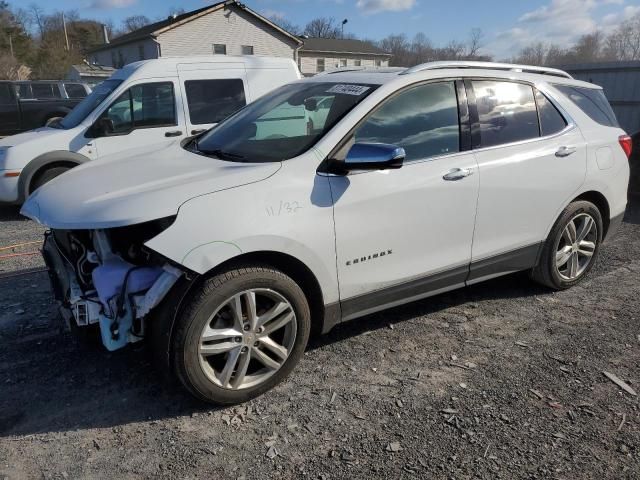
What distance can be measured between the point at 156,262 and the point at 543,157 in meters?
2.84

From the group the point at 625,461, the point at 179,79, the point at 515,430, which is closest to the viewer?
the point at 625,461

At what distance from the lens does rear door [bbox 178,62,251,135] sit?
287 inches

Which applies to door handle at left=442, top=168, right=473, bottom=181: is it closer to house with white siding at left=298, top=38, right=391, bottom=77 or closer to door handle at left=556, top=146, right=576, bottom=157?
→ door handle at left=556, top=146, right=576, bottom=157

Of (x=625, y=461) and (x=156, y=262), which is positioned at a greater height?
(x=156, y=262)

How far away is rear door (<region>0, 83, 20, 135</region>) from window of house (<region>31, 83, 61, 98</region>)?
120 centimetres

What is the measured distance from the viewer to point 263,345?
2.89m

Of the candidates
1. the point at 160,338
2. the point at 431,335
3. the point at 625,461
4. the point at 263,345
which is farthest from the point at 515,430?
the point at 160,338

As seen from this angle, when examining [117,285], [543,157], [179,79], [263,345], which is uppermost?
[179,79]

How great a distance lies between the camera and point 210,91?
7.45 metres

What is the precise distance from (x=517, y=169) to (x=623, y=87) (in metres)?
7.60

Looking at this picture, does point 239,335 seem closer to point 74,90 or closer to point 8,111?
point 8,111

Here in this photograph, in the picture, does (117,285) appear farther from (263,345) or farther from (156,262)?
(263,345)

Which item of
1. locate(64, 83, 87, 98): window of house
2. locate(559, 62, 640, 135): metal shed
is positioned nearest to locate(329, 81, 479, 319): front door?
locate(559, 62, 640, 135): metal shed

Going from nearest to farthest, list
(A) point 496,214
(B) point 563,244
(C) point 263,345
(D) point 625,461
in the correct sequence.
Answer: (D) point 625,461
(C) point 263,345
(A) point 496,214
(B) point 563,244
